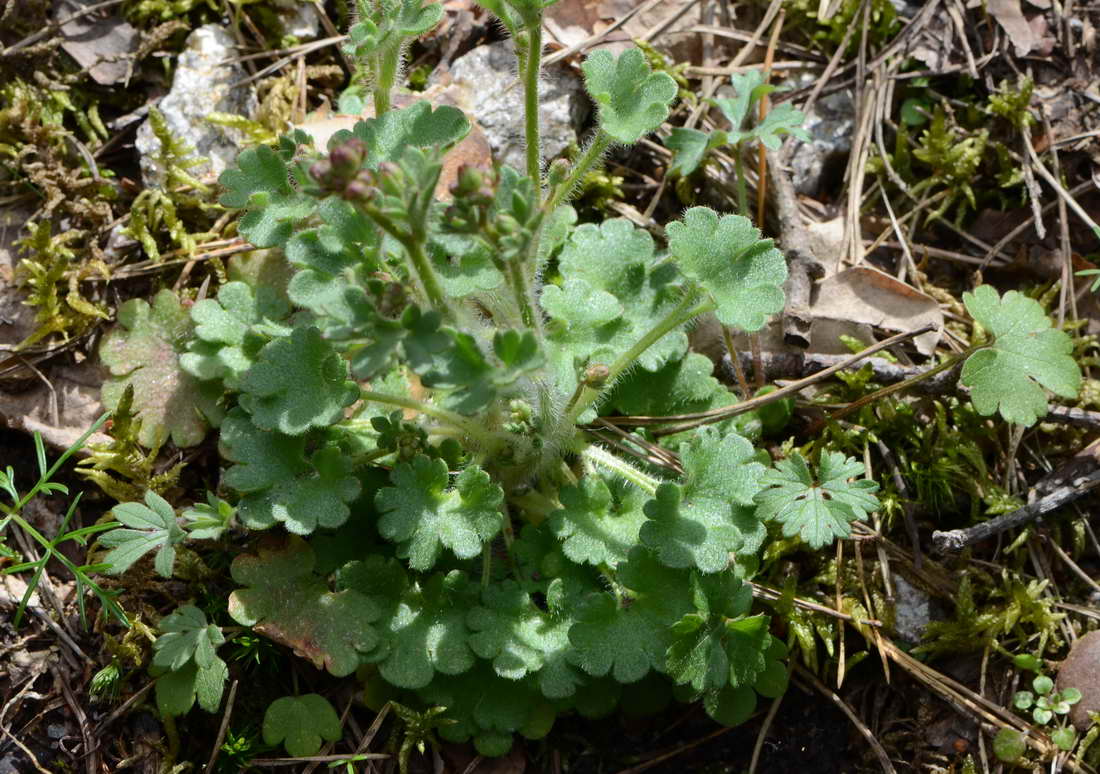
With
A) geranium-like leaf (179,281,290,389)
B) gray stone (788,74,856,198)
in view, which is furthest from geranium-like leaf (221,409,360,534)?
gray stone (788,74,856,198)

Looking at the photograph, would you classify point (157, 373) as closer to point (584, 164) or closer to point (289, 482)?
point (289, 482)

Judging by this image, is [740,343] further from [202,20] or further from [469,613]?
[202,20]

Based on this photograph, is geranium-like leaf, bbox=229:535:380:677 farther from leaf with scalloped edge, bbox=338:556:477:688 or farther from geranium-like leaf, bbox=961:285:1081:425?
geranium-like leaf, bbox=961:285:1081:425

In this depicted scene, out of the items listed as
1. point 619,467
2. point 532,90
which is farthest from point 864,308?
point 532,90

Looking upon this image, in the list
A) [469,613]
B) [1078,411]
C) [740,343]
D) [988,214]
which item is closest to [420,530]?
[469,613]

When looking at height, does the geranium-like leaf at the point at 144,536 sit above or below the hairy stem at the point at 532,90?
below

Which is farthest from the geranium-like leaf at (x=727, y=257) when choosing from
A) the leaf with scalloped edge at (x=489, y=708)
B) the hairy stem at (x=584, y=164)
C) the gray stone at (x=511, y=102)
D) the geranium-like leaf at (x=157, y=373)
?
the geranium-like leaf at (x=157, y=373)

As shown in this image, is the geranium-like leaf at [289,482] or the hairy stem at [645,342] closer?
the geranium-like leaf at [289,482]

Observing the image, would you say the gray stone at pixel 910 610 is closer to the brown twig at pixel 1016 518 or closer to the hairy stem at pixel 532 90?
the brown twig at pixel 1016 518
